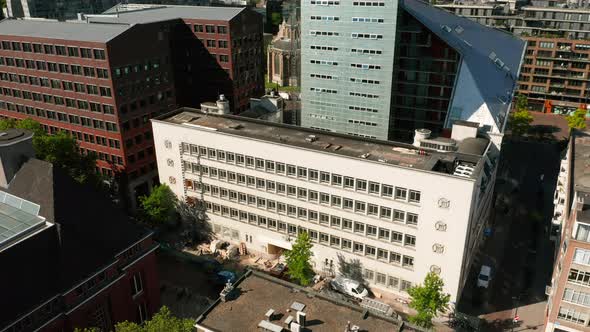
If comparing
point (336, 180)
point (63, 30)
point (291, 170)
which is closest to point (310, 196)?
point (291, 170)

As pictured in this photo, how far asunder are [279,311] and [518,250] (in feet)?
175

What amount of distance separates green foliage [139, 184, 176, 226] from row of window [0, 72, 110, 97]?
2241 cm

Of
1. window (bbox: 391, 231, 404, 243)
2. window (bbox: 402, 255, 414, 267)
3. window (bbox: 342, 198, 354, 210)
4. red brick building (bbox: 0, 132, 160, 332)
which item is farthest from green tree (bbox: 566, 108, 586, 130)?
red brick building (bbox: 0, 132, 160, 332)

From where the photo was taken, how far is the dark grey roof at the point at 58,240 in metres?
46.1

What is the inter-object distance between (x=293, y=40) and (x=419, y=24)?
32.1 m

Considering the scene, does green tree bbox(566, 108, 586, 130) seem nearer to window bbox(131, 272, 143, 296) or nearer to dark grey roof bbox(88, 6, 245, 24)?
dark grey roof bbox(88, 6, 245, 24)

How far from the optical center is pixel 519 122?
126812mm

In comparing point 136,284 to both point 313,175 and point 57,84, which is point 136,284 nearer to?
point 313,175

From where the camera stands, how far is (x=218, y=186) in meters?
77.7

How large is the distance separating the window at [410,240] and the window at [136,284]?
1415 inches

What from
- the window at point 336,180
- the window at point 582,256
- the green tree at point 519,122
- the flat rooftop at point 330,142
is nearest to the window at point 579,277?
the window at point 582,256

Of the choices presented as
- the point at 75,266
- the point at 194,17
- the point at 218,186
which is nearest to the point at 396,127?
the point at 218,186

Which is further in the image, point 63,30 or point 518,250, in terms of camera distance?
point 63,30

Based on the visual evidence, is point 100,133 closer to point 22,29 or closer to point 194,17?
point 22,29
